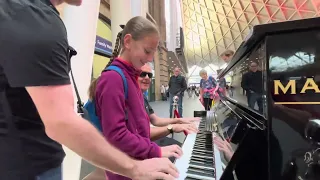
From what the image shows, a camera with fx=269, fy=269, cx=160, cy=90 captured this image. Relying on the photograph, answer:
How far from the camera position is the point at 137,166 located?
864 mm

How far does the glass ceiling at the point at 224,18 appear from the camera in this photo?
109ft

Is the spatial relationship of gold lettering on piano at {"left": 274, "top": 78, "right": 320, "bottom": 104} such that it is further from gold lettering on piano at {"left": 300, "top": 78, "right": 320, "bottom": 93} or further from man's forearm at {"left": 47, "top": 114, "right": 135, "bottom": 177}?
man's forearm at {"left": 47, "top": 114, "right": 135, "bottom": 177}

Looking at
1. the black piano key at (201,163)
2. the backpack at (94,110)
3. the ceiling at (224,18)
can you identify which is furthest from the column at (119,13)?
the ceiling at (224,18)

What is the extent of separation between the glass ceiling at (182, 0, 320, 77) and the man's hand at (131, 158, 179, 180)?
34.2 m

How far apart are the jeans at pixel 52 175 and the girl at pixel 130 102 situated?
13.8 inches

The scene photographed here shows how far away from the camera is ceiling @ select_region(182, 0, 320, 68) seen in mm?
33500

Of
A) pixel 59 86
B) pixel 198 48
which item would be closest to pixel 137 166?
pixel 59 86

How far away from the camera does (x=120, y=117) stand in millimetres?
1355

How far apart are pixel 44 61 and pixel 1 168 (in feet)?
1.37

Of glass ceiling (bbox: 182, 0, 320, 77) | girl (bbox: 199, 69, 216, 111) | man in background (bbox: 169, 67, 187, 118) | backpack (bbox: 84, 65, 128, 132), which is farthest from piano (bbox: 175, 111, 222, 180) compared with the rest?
glass ceiling (bbox: 182, 0, 320, 77)

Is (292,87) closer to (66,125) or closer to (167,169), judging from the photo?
(167,169)

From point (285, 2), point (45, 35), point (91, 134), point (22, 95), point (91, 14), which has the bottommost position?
point (91, 134)

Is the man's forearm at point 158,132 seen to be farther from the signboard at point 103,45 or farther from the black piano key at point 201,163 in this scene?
the signboard at point 103,45

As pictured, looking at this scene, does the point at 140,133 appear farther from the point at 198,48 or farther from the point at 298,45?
the point at 198,48
